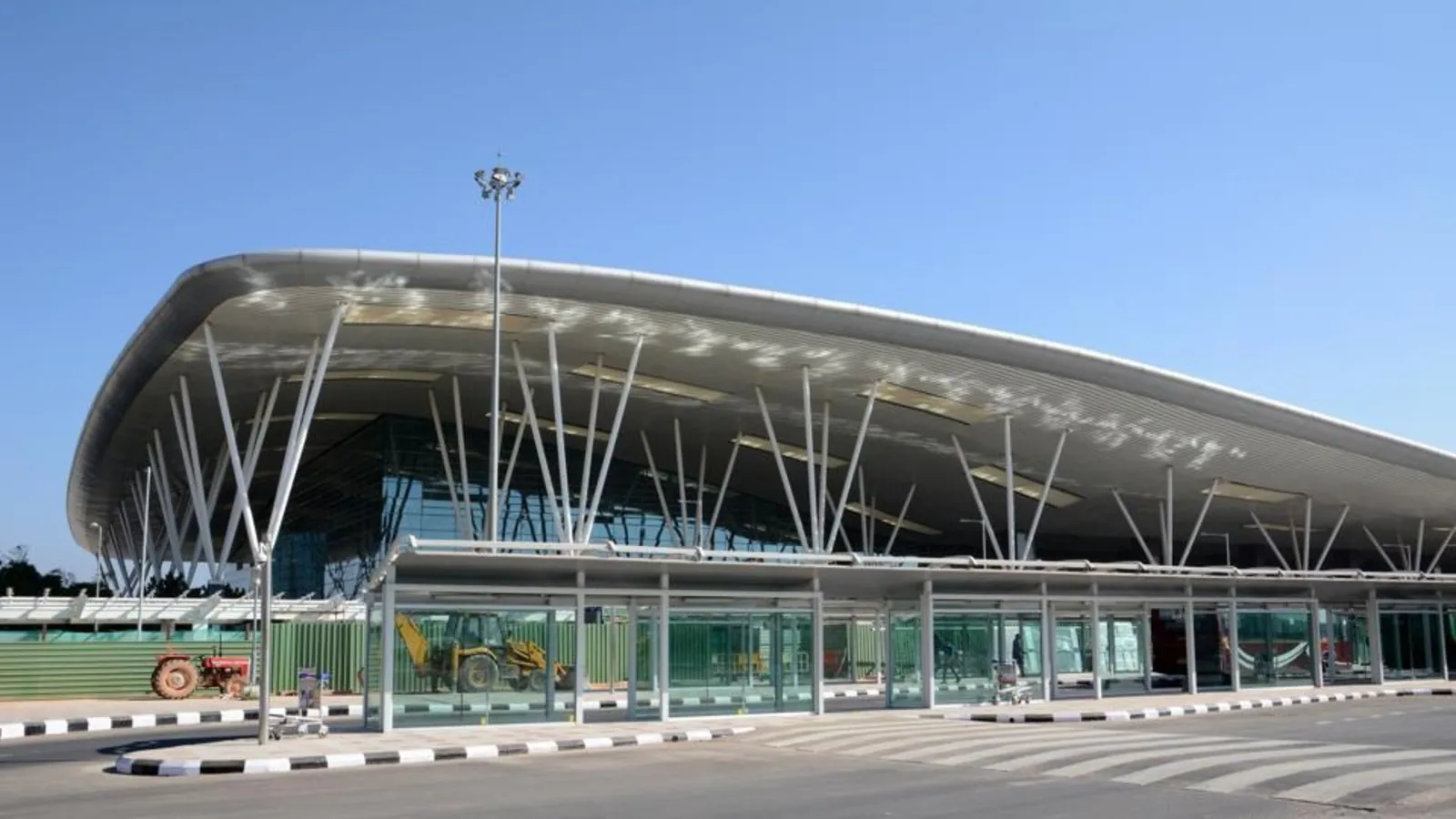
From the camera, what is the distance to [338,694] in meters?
40.7

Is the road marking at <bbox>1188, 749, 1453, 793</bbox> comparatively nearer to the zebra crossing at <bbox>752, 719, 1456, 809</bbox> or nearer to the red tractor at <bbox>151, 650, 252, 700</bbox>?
the zebra crossing at <bbox>752, 719, 1456, 809</bbox>

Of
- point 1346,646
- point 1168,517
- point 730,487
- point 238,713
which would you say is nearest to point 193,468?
point 238,713

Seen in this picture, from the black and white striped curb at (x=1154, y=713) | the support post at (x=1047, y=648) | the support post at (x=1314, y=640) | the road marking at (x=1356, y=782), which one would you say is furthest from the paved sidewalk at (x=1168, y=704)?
the road marking at (x=1356, y=782)

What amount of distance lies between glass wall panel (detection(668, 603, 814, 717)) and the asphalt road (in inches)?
345

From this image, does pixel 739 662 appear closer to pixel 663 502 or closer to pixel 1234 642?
pixel 1234 642

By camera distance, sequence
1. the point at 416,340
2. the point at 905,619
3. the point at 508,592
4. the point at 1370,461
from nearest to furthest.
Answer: the point at 508,592 < the point at 905,619 < the point at 416,340 < the point at 1370,461

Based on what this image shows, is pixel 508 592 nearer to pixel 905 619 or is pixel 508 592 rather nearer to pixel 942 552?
pixel 905 619

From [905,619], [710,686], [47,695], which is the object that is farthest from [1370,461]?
[47,695]

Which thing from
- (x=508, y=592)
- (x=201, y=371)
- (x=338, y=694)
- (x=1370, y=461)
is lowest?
(x=338, y=694)

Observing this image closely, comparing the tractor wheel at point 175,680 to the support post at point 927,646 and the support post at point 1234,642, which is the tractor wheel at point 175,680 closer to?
the support post at point 927,646

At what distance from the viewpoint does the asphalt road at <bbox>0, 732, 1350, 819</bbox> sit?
13688 mm

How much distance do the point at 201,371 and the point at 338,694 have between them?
1046cm

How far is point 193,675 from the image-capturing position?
3747cm

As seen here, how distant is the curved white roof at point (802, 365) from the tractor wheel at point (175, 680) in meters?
8.18
